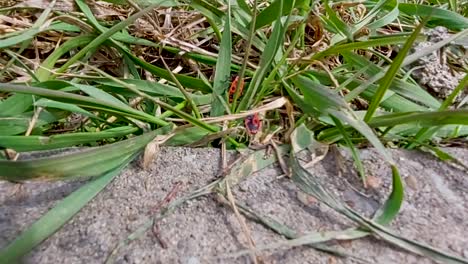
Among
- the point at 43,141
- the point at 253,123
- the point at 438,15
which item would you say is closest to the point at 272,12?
the point at 253,123

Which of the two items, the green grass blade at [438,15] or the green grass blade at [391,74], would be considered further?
the green grass blade at [438,15]

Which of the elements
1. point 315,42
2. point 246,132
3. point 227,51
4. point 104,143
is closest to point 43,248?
point 104,143

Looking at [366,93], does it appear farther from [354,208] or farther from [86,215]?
[86,215]

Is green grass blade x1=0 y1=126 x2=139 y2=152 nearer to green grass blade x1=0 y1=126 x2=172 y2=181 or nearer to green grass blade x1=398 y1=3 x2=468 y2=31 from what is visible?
green grass blade x1=0 y1=126 x2=172 y2=181

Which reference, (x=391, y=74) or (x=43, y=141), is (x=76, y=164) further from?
(x=391, y=74)

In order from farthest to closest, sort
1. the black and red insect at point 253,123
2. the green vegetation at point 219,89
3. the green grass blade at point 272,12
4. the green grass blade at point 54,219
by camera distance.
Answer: the green grass blade at point 272,12 → the black and red insect at point 253,123 → the green vegetation at point 219,89 → the green grass blade at point 54,219

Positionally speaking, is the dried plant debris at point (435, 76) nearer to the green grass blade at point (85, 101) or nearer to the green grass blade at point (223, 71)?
the green grass blade at point (223, 71)

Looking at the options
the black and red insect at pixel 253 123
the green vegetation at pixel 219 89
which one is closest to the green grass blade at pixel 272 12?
the green vegetation at pixel 219 89

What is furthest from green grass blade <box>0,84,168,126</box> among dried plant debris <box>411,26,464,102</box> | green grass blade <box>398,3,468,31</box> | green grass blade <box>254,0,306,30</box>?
green grass blade <box>398,3,468,31</box>
